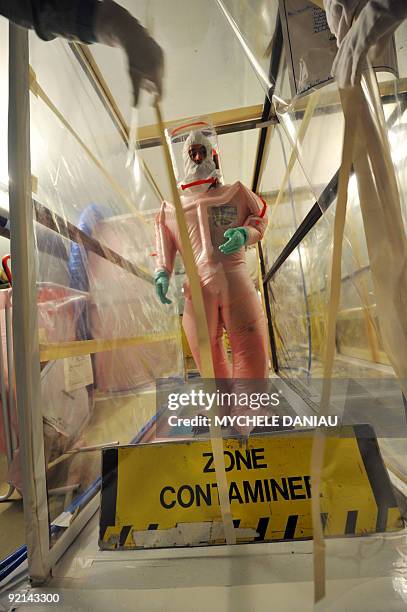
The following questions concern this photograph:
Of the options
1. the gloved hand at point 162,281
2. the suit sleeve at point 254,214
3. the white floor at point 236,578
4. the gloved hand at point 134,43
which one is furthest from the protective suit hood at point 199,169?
the white floor at point 236,578

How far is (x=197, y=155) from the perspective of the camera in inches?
32.3

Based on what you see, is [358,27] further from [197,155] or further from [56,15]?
[197,155]

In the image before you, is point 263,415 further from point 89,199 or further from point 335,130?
point 89,199

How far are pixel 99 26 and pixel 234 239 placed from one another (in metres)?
0.47

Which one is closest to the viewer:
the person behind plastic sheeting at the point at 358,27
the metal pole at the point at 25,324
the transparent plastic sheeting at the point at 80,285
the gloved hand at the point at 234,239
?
the person behind plastic sheeting at the point at 358,27

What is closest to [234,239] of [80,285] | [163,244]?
[163,244]

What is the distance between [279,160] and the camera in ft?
3.89

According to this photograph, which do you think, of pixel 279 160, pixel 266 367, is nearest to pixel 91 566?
pixel 266 367

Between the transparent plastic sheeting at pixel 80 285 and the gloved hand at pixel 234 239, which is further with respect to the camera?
the gloved hand at pixel 234 239

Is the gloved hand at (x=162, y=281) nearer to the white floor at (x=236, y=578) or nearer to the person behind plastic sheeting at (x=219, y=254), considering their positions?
the person behind plastic sheeting at (x=219, y=254)

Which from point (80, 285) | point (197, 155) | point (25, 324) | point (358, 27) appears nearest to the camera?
point (358, 27)

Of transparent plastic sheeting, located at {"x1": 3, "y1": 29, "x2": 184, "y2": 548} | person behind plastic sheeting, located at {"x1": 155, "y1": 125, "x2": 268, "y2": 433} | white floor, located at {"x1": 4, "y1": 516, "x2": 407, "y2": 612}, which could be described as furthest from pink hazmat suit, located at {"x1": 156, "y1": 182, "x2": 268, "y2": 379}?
white floor, located at {"x1": 4, "y1": 516, "x2": 407, "y2": 612}

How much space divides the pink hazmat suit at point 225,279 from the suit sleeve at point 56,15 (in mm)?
455

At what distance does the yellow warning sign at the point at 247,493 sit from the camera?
0.45 meters
